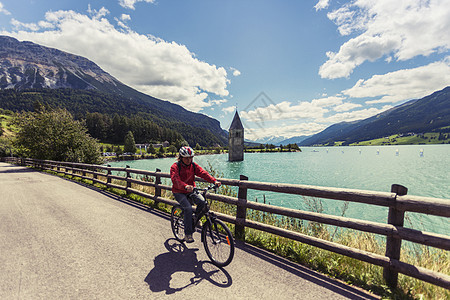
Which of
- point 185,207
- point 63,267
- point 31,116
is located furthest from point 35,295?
point 31,116

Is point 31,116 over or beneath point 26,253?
over

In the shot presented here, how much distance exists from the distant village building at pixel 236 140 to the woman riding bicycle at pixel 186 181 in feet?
257

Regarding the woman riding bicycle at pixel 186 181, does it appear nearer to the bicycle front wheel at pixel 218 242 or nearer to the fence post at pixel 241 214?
the bicycle front wheel at pixel 218 242

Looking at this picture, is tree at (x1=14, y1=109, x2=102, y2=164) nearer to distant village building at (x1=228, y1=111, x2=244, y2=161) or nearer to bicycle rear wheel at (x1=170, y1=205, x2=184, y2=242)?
bicycle rear wheel at (x1=170, y1=205, x2=184, y2=242)

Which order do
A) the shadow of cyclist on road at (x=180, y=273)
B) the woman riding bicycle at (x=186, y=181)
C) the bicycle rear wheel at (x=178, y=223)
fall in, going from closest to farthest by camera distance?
the shadow of cyclist on road at (x=180, y=273) → the woman riding bicycle at (x=186, y=181) → the bicycle rear wheel at (x=178, y=223)

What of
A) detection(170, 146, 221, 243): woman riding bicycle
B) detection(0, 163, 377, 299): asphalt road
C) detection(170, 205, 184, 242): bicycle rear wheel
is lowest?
detection(0, 163, 377, 299): asphalt road

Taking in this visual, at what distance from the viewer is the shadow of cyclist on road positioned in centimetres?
348

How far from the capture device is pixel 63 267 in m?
3.97

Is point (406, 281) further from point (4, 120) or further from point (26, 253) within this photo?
point (4, 120)

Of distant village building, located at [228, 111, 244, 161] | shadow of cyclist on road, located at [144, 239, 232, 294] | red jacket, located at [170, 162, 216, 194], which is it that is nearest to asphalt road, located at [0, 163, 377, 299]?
shadow of cyclist on road, located at [144, 239, 232, 294]

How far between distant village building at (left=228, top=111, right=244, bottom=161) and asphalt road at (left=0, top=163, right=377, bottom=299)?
77319mm

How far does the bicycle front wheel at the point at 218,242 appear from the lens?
3.99 metres

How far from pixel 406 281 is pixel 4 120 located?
155m

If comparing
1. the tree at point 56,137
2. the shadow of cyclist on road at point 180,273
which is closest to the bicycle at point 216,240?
the shadow of cyclist on road at point 180,273
